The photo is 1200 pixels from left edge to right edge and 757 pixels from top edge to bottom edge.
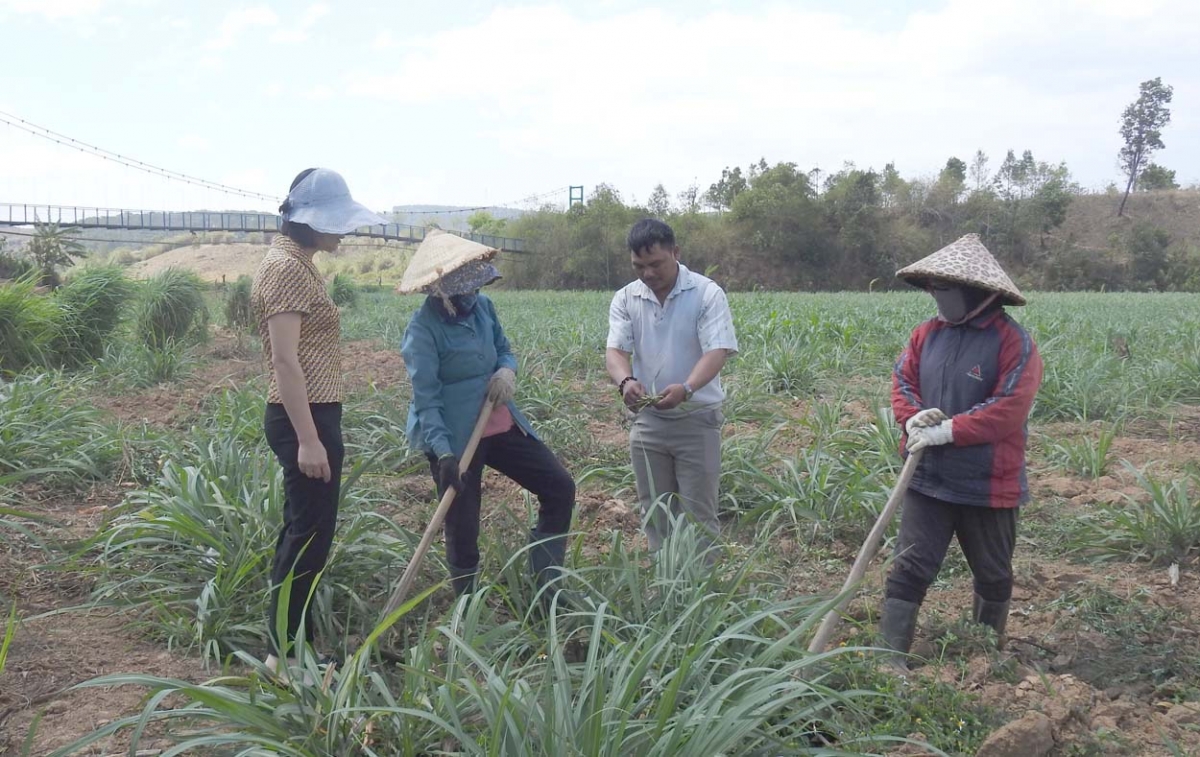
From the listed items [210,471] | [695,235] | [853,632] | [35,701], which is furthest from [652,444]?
[695,235]

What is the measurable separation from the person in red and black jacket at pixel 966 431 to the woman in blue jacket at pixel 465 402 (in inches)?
45.3

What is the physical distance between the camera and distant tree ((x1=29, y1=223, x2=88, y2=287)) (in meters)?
13.1

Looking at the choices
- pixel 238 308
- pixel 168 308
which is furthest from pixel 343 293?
pixel 168 308

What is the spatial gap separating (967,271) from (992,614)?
44.2 inches

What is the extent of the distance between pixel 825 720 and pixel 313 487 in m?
1.57

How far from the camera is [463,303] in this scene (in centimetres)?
311

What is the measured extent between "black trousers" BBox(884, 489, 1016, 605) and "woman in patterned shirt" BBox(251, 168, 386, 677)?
1805 mm

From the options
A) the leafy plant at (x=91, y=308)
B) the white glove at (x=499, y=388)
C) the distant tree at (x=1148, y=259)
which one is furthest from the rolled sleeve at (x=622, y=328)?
the distant tree at (x=1148, y=259)

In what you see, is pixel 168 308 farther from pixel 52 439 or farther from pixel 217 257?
pixel 217 257

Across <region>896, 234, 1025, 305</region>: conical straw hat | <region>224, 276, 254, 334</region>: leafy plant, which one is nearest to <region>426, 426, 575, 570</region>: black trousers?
<region>896, 234, 1025, 305</region>: conical straw hat

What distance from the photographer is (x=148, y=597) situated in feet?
11.0

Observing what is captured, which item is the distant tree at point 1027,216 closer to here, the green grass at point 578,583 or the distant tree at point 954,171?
the distant tree at point 954,171

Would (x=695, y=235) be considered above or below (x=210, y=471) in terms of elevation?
above

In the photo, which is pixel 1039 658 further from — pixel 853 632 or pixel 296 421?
pixel 296 421
